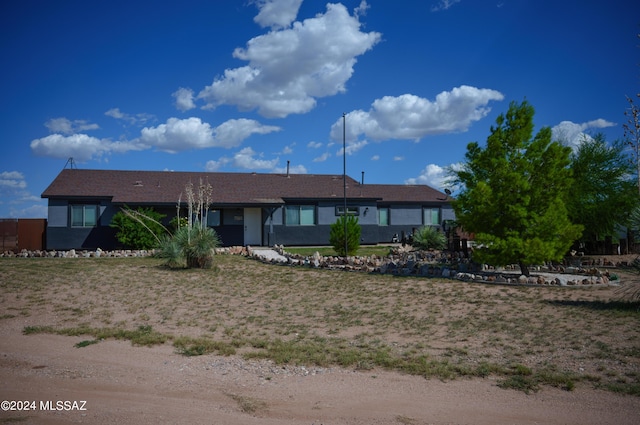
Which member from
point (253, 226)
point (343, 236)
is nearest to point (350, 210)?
point (253, 226)

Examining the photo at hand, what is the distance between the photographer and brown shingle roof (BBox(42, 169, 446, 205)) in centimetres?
2308

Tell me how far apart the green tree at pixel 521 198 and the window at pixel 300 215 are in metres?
13.8

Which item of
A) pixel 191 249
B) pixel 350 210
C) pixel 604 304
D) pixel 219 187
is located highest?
pixel 219 187

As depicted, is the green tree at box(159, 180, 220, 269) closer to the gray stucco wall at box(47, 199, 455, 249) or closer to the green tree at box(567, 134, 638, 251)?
the gray stucco wall at box(47, 199, 455, 249)

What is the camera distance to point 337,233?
1919 centimetres

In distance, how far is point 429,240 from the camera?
73.2 feet

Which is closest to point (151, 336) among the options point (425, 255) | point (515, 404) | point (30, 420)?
point (30, 420)

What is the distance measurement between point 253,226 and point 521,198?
15.9 metres

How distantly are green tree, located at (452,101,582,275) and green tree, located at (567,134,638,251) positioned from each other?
18.4ft

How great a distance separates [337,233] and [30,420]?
15.3 metres

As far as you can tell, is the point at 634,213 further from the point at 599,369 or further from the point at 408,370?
the point at 408,370

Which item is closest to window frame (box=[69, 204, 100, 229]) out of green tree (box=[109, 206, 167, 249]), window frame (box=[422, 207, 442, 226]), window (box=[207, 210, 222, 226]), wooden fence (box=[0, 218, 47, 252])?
wooden fence (box=[0, 218, 47, 252])

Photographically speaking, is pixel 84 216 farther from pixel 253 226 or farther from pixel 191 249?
pixel 191 249

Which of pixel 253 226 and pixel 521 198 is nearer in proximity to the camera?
pixel 521 198
